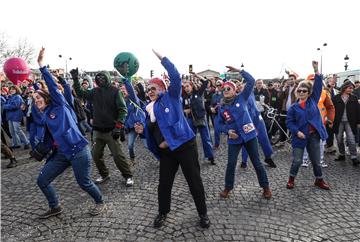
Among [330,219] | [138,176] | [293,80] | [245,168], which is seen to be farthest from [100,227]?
[293,80]

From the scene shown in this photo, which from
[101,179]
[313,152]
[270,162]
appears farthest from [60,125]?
[270,162]

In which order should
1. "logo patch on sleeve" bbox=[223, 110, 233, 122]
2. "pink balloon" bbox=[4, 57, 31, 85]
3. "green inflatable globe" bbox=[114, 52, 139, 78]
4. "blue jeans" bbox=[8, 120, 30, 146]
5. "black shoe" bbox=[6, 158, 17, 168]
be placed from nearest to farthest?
"logo patch on sleeve" bbox=[223, 110, 233, 122] → "green inflatable globe" bbox=[114, 52, 139, 78] → "black shoe" bbox=[6, 158, 17, 168] → "blue jeans" bbox=[8, 120, 30, 146] → "pink balloon" bbox=[4, 57, 31, 85]

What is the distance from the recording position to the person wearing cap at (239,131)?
469cm

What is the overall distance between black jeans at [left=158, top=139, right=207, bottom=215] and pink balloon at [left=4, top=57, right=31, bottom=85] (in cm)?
788

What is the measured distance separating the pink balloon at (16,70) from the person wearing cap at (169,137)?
25.0 feet

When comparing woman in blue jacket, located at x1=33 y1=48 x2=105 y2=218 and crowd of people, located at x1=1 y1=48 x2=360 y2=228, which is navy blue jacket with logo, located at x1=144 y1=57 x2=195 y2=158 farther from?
woman in blue jacket, located at x1=33 y1=48 x2=105 y2=218

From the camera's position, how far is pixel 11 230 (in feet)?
12.9

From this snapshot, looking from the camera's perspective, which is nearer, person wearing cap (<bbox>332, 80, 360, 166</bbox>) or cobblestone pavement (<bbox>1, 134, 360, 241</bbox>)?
cobblestone pavement (<bbox>1, 134, 360, 241</bbox>)

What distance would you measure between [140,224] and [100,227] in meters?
0.50

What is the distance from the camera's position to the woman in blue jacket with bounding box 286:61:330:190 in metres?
5.05

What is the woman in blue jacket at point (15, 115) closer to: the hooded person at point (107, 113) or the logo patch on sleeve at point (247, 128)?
the hooded person at point (107, 113)

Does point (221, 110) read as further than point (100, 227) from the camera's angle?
Yes

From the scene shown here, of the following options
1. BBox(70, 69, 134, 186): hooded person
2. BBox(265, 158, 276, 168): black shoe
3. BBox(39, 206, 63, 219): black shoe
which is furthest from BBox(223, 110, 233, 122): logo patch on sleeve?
BBox(39, 206, 63, 219): black shoe

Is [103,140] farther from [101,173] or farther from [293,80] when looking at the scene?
[293,80]
